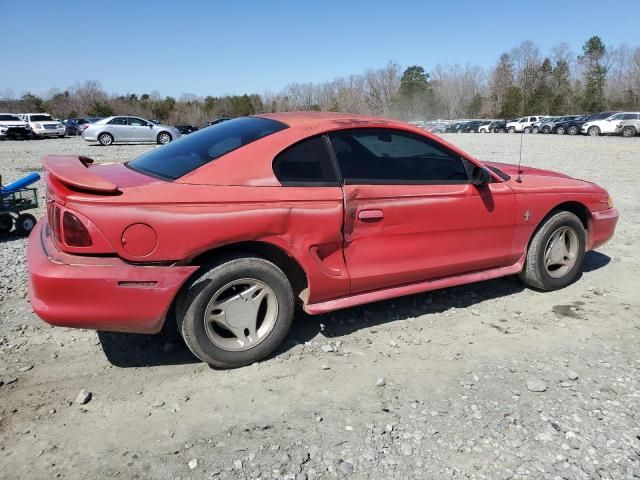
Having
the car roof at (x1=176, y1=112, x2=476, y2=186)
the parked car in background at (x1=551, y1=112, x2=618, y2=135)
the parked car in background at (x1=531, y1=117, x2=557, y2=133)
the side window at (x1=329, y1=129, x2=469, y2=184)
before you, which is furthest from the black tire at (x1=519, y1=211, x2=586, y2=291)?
the parked car in background at (x1=531, y1=117, x2=557, y2=133)

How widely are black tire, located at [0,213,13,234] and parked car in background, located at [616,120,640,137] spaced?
3473 centimetres

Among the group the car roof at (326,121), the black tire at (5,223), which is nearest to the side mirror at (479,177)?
the car roof at (326,121)

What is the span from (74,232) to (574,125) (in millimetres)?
41178

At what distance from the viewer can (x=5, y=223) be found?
6.51 meters

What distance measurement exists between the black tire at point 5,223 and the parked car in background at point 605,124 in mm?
34979

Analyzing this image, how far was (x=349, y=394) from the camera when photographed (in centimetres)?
294

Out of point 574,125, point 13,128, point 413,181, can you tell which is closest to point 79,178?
point 413,181

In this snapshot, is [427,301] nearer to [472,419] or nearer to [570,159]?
[472,419]

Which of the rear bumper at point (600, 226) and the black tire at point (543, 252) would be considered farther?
the rear bumper at point (600, 226)

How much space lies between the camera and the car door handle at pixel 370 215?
3.37 meters

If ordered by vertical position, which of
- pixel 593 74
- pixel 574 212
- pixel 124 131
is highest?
pixel 593 74

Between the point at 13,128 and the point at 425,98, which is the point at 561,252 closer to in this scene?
the point at 13,128

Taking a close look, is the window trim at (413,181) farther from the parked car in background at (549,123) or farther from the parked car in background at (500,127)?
the parked car in background at (500,127)

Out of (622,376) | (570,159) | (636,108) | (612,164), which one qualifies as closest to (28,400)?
(622,376)
